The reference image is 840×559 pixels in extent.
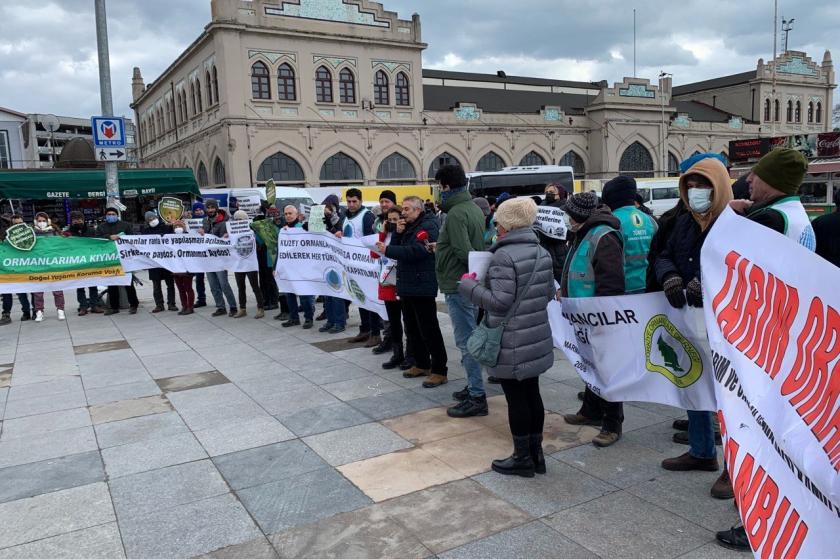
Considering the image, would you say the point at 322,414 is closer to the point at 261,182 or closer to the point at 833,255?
the point at 833,255

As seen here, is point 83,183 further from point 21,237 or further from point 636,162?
point 636,162

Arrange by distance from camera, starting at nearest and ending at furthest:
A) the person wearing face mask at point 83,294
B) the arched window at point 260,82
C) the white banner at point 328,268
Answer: the white banner at point 328,268 → the person wearing face mask at point 83,294 → the arched window at point 260,82

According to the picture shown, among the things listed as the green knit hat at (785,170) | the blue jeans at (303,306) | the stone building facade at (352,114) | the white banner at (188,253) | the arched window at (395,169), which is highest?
the stone building facade at (352,114)

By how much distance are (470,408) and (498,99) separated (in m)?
49.6

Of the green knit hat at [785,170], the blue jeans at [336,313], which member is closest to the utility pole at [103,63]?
the blue jeans at [336,313]

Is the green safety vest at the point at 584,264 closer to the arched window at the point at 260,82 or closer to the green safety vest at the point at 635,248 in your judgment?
the green safety vest at the point at 635,248

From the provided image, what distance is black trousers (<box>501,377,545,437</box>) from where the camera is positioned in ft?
13.5

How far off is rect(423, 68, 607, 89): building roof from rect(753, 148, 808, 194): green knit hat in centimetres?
5180

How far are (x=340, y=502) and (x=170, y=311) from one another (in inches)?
355

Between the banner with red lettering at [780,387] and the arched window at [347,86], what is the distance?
3920 centimetres

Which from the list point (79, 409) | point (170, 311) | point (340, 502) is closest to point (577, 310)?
point (340, 502)

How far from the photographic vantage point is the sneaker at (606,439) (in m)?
4.57

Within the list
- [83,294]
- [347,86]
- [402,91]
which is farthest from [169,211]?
[402,91]

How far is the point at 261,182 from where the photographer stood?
3688 centimetres
